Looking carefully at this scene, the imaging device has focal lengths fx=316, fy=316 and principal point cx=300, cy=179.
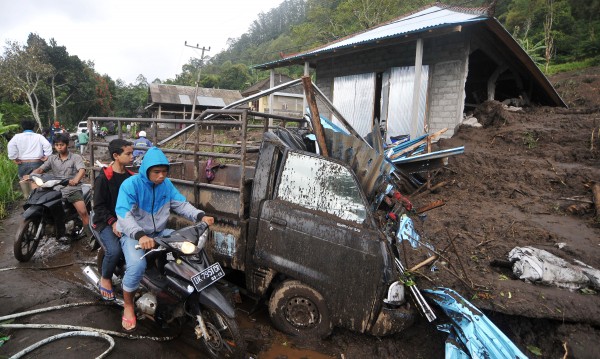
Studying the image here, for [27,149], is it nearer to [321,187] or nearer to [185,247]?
[185,247]

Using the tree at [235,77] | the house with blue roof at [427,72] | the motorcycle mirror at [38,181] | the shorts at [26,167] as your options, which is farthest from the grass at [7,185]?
the tree at [235,77]

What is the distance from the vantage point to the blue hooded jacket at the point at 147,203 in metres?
2.71

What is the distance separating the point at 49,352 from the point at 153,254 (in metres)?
1.11

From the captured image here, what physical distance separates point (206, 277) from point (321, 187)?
1293 millimetres

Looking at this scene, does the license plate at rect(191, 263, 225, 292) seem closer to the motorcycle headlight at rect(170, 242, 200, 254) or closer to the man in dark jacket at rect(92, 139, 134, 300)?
the motorcycle headlight at rect(170, 242, 200, 254)

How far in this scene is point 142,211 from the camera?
2926 millimetres

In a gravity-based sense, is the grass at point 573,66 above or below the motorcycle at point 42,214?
above

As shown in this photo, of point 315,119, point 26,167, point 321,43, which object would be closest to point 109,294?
point 315,119

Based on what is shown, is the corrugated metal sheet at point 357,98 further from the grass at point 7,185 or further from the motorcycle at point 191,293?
the grass at point 7,185

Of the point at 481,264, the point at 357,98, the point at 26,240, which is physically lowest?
the point at 26,240

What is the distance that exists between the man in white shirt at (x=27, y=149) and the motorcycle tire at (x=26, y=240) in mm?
1727

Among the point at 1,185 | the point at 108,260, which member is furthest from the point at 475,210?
the point at 1,185

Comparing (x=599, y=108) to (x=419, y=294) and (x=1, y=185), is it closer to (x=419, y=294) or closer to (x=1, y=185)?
(x=419, y=294)

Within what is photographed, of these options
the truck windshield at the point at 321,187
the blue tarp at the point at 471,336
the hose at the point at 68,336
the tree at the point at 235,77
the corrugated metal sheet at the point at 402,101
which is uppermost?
the tree at the point at 235,77
